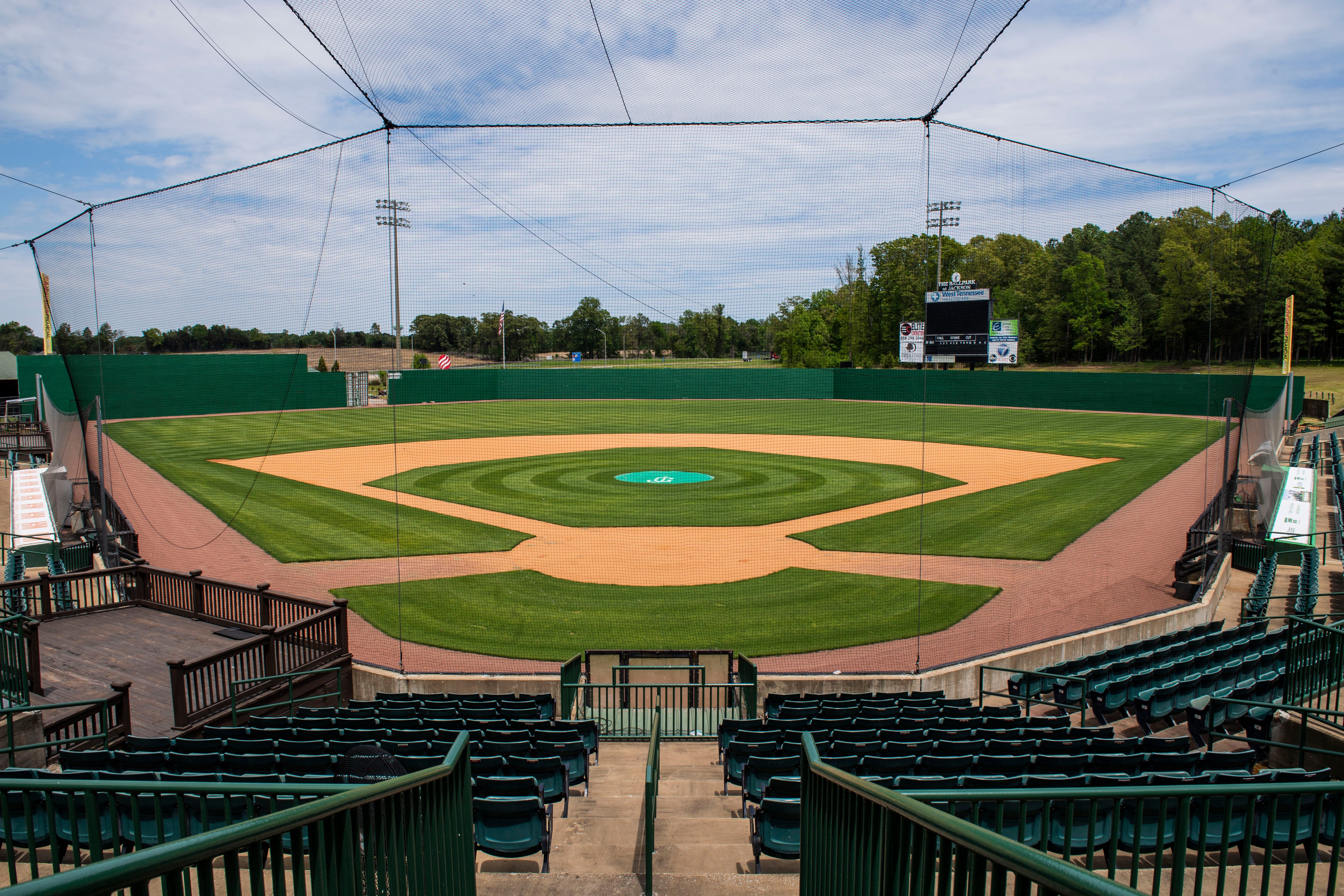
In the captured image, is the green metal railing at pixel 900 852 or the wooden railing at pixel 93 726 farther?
the wooden railing at pixel 93 726

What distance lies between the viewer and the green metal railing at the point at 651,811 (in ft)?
15.3

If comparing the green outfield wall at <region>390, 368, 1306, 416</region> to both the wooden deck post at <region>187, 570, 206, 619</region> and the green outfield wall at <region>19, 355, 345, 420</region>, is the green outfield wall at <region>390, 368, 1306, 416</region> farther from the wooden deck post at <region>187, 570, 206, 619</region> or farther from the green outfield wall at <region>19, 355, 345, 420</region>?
the wooden deck post at <region>187, 570, 206, 619</region>

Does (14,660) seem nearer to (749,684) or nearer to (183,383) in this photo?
(749,684)

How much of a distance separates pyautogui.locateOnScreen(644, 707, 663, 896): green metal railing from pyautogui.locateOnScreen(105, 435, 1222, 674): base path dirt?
5.33 metres

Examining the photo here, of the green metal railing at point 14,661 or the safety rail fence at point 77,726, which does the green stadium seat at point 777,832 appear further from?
the green metal railing at point 14,661

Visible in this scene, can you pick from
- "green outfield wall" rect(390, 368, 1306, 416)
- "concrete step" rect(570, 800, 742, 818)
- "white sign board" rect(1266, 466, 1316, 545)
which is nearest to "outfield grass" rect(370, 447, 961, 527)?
"green outfield wall" rect(390, 368, 1306, 416)

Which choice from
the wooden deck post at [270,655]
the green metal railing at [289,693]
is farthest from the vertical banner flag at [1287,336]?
the wooden deck post at [270,655]

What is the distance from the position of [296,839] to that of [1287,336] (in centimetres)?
3946

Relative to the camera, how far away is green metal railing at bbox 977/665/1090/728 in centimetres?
896

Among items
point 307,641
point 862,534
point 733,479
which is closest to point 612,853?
point 307,641

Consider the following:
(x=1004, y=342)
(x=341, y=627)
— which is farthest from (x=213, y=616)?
(x=1004, y=342)

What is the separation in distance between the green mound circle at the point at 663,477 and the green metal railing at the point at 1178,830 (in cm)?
2084

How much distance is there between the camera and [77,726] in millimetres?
8219

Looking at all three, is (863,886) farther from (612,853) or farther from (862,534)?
(862,534)
